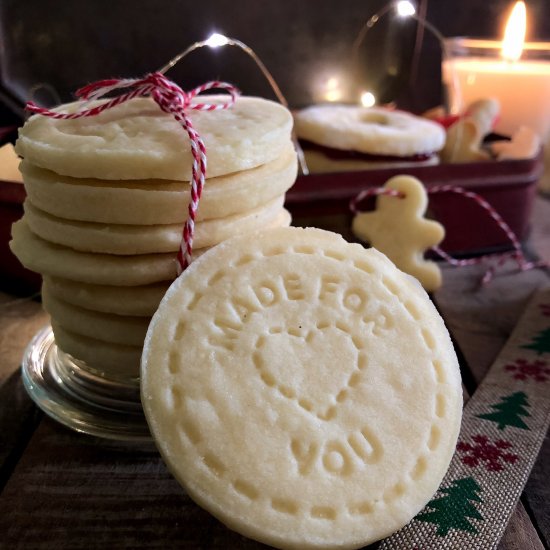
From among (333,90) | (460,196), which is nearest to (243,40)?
(333,90)

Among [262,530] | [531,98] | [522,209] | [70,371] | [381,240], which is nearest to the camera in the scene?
[262,530]

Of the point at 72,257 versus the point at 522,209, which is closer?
the point at 72,257

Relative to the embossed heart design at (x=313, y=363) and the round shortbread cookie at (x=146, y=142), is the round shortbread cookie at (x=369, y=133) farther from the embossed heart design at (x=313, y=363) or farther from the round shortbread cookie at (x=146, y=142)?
the embossed heart design at (x=313, y=363)

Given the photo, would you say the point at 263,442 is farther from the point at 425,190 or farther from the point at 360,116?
the point at 360,116

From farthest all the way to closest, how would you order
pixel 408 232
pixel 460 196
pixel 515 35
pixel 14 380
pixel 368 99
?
1. pixel 368 99
2. pixel 515 35
3. pixel 460 196
4. pixel 408 232
5. pixel 14 380

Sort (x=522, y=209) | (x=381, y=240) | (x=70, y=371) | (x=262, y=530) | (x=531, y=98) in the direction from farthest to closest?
1. (x=531, y=98)
2. (x=522, y=209)
3. (x=381, y=240)
4. (x=70, y=371)
5. (x=262, y=530)

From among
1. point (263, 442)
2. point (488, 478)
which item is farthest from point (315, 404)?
point (488, 478)

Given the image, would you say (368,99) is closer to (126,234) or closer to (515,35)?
(515,35)
